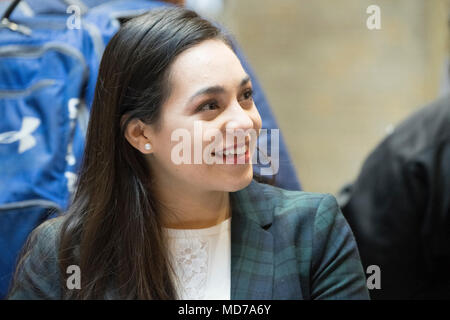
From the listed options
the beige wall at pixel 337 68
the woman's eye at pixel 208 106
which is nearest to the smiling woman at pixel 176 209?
the woman's eye at pixel 208 106

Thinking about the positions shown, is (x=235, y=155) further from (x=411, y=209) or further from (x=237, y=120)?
(x=411, y=209)

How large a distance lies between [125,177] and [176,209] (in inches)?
3.3

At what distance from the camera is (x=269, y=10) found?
1.86 m

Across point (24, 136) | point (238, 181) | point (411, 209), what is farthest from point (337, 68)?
point (238, 181)

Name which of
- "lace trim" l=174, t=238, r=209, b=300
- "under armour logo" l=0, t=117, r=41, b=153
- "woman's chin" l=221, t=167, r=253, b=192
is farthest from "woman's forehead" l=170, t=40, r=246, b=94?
"under armour logo" l=0, t=117, r=41, b=153

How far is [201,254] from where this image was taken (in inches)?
34.4

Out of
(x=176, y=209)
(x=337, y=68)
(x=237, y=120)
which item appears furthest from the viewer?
(x=337, y=68)

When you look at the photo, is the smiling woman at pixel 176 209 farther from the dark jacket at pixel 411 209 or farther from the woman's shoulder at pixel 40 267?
the dark jacket at pixel 411 209

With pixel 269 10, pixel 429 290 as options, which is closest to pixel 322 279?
pixel 429 290

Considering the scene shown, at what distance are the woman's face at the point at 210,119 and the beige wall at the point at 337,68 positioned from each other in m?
0.49

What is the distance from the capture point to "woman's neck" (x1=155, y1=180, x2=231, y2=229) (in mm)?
854

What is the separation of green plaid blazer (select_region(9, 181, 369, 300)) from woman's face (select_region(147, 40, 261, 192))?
10 cm

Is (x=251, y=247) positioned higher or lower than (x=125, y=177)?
lower
